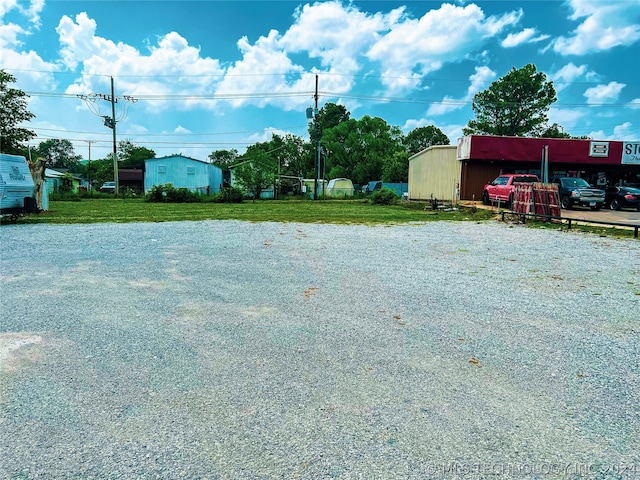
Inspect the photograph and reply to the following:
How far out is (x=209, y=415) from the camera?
261 centimetres

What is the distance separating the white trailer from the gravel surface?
30.0 ft

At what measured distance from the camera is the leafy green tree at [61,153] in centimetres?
11681

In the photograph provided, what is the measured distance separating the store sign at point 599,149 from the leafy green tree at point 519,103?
79.7ft

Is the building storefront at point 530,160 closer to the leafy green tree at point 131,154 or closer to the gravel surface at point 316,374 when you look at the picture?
the gravel surface at point 316,374

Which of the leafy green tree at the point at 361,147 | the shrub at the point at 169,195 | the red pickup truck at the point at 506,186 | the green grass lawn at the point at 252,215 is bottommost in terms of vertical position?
the green grass lawn at the point at 252,215

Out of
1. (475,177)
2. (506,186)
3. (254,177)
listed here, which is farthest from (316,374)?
(254,177)

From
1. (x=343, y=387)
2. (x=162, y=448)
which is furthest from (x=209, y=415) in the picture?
(x=343, y=387)

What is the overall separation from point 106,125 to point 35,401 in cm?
4262

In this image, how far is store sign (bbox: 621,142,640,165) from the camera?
1041 inches

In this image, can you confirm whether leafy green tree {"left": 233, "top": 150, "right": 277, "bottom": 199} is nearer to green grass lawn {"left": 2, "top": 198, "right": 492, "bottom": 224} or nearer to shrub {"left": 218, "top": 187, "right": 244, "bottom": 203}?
shrub {"left": 218, "top": 187, "right": 244, "bottom": 203}

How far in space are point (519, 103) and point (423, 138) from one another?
26.3m

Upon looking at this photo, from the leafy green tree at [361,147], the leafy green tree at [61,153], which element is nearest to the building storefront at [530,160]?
the leafy green tree at [361,147]

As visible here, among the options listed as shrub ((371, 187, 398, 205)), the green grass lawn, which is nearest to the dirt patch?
the green grass lawn

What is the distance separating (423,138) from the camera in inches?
3004
